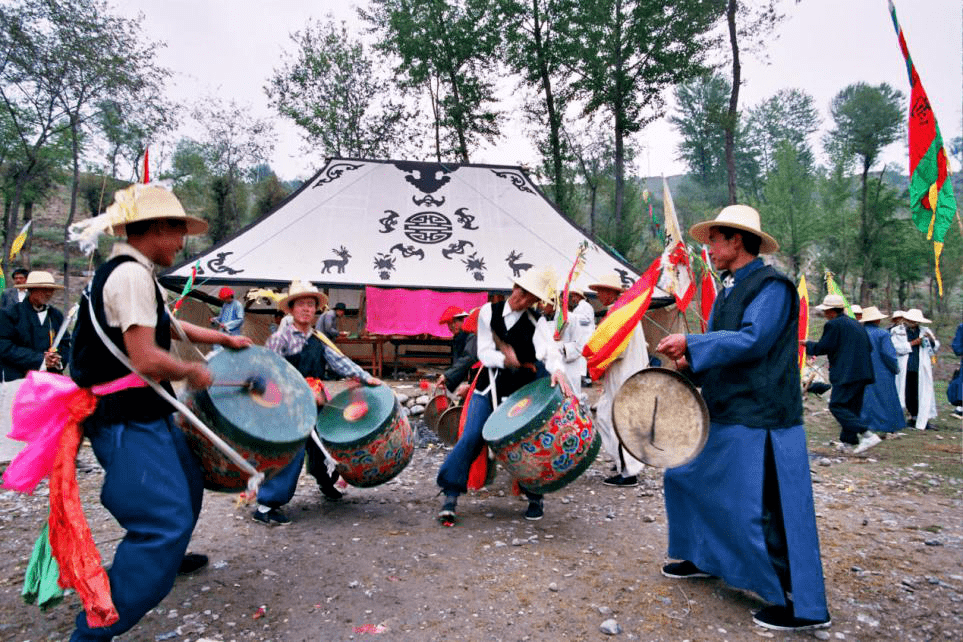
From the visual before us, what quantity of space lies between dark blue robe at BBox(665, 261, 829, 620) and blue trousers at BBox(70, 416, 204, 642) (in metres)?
2.26

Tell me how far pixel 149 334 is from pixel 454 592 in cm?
197

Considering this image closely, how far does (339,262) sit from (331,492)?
812 cm

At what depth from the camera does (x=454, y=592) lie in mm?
3166

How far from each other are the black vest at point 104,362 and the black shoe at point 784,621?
2749 mm

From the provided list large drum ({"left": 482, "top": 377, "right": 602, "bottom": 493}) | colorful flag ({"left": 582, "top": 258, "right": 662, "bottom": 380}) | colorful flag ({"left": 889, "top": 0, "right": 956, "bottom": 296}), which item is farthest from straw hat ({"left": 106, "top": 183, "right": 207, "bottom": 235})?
colorful flag ({"left": 889, "top": 0, "right": 956, "bottom": 296})

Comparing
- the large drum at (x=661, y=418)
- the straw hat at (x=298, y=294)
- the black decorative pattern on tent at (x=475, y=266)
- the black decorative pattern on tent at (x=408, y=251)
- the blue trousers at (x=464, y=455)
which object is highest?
the black decorative pattern on tent at (x=408, y=251)

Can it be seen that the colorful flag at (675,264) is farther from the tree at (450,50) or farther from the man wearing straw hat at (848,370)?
the tree at (450,50)

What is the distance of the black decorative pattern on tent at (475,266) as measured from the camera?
488 inches

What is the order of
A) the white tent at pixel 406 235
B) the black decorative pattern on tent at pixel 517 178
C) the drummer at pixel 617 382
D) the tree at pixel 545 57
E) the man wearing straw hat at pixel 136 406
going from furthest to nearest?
the tree at pixel 545 57 → the black decorative pattern on tent at pixel 517 178 → the white tent at pixel 406 235 → the drummer at pixel 617 382 → the man wearing straw hat at pixel 136 406

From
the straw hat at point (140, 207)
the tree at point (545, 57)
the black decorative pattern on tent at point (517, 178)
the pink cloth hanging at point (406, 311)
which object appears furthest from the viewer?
the tree at point (545, 57)

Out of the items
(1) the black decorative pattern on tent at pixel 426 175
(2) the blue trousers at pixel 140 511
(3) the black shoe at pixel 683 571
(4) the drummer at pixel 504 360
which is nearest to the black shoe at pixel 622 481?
(4) the drummer at pixel 504 360

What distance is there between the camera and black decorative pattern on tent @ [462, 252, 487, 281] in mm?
12406

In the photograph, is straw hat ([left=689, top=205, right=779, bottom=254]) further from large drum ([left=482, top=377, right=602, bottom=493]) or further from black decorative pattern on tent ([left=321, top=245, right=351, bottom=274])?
black decorative pattern on tent ([left=321, top=245, right=351, bottom=274])

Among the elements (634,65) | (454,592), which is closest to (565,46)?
(634,65)
